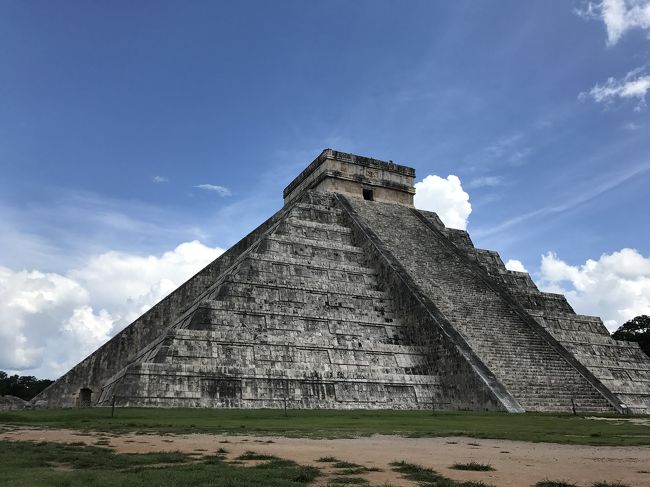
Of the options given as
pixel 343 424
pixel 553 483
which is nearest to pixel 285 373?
pixel 343 424

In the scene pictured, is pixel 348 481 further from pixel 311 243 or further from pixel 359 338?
pixel 311 243

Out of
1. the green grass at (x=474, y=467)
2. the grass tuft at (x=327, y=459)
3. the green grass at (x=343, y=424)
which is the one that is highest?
the green grass at (x=343, y=424)

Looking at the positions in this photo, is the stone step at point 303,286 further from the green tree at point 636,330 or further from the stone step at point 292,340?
the green tree at point 636,330

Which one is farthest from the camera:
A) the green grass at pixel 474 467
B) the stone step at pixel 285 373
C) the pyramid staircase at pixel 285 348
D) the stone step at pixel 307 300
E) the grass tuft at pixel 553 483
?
the stone step at pixel 307 300

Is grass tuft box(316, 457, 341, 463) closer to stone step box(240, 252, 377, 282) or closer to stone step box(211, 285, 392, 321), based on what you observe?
stone step box(211, 285, 392, 321)

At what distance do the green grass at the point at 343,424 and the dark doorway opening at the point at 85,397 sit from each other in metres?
7.53

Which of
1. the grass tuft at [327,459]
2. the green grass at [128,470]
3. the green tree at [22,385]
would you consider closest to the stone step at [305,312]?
the green grass at [128,470]

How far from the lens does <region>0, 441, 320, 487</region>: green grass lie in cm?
473

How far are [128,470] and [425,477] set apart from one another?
279 cm

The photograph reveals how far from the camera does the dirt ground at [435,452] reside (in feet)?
17.6

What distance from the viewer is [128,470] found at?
212 inches

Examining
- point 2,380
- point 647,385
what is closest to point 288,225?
point 647,385

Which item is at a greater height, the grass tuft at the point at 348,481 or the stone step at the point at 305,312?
the stone step at the point at 305,312

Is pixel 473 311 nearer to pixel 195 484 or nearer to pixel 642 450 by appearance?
pixel 642 450
